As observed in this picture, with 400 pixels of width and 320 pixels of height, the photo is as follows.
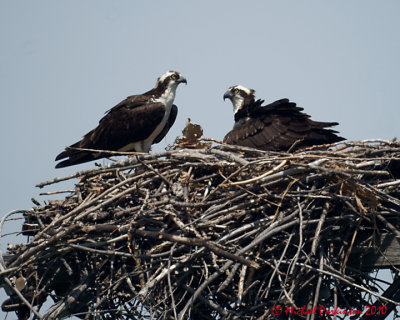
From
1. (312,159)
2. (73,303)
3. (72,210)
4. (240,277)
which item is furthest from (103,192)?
(312,159)

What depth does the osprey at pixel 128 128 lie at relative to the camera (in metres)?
7.22

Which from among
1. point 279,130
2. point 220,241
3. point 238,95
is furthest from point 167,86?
point 220,241

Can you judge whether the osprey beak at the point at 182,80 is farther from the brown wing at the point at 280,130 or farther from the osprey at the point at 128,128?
the brown wing at the point at 280,130

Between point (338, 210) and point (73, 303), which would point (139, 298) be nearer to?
point (73, 303)

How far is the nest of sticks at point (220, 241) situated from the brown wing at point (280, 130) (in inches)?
48.9

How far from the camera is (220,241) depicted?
174 inches

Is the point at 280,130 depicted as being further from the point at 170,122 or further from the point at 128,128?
the point at 128,128

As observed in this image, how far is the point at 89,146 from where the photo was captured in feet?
23.9

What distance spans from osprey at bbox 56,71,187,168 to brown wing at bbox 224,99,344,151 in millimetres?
1010

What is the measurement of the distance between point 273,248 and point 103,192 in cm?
151

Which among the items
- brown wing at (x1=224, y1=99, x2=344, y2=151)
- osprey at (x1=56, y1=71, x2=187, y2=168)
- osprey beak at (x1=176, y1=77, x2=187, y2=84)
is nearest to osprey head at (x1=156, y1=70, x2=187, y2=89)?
osprey beak at (x1=176, y1=77, x2=187, y2=84)

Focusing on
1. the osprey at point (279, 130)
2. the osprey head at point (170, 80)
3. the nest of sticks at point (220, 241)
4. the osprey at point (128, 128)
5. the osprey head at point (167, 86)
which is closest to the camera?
the nest of sticks at point (220, 241)

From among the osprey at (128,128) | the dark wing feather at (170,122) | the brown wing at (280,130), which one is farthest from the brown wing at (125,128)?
the brown wing at (280,130)

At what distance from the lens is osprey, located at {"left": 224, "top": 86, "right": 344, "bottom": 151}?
633 centimetres
